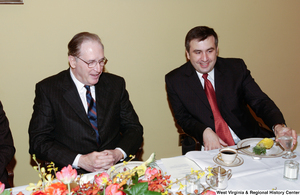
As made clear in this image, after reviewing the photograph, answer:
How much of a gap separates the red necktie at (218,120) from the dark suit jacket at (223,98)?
41 millimetres

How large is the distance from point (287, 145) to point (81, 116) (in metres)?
1.54

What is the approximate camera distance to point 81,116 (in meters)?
2.37

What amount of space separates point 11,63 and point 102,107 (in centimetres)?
109

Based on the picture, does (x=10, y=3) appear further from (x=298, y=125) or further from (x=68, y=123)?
(x=298, y=125)

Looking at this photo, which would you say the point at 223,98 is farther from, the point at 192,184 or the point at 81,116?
the point at 192,184

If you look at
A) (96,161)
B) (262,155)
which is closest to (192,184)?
(262,155)

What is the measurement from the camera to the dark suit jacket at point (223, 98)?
278cm

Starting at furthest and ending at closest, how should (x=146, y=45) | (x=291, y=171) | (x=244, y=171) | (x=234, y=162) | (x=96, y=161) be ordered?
(x=146, y=45) → (x=96, y=161) → (x=234, y=162) → (x=244, y=171) → (x=291, y=171)

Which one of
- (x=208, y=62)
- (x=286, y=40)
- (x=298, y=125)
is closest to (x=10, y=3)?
(x=208, y=62)

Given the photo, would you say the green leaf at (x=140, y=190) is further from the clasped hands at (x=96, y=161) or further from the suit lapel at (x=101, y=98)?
the suit lapel at (x=101, y=98)

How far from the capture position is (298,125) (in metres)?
4.34

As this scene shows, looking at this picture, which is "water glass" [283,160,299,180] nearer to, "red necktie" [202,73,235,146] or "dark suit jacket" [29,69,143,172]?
"red necktie" [202,73,235,146]

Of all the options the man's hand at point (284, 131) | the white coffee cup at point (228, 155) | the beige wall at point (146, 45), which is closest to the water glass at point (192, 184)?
the white coffee cup at point (228, 155)

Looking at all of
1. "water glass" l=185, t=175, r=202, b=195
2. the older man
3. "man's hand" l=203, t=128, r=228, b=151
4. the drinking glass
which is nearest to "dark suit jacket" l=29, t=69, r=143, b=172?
the older man
